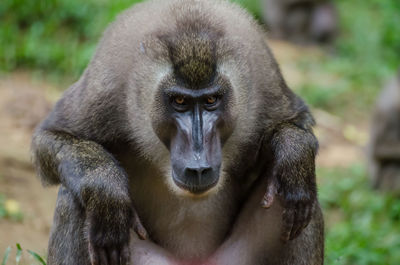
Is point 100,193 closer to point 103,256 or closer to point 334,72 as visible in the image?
point 103,256

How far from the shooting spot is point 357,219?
8.57 m

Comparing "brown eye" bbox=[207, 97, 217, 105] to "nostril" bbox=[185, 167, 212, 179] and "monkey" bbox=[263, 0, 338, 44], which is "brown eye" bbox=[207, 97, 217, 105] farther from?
"monkey" bbox=[263, 0, 338, 44]

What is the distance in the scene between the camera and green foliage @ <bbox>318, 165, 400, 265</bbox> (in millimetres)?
7152

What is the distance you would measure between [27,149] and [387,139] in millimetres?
5146

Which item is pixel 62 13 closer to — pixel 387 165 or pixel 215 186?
pixel 387 165

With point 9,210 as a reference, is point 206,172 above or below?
above

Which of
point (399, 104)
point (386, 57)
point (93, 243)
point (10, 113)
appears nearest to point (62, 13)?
point (10, 113)

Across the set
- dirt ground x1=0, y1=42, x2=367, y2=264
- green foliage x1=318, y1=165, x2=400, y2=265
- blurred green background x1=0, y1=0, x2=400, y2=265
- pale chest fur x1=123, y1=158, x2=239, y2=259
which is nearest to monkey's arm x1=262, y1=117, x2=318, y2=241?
pale chest fur x1=123, y1=158, x2=239, y2=259

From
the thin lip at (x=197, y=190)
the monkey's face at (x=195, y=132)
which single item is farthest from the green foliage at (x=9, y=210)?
the thin lip at (x=197, y=190)

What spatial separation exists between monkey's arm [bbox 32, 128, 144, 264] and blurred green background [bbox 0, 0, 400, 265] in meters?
2.03

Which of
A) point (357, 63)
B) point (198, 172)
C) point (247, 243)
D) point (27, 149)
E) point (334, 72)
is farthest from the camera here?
point (357, 63)

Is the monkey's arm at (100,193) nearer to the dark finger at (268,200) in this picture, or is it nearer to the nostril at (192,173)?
the nostril at (192,173)

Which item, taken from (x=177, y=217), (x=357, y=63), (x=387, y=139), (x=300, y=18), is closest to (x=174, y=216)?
(x=177, y=217)

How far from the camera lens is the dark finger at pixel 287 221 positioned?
445 cm
